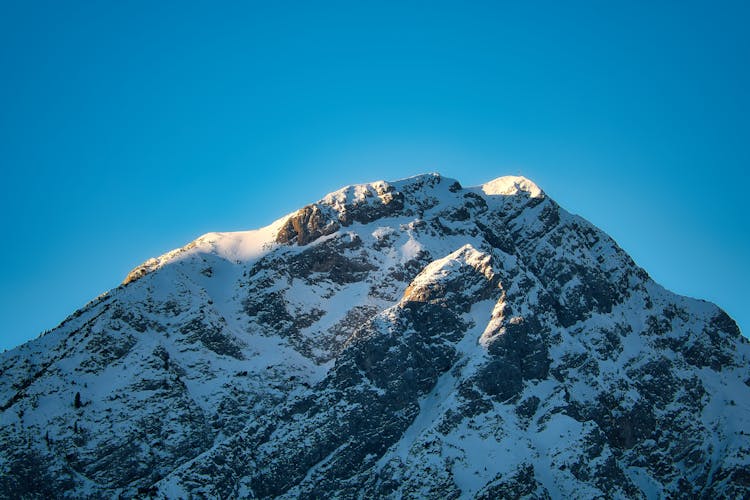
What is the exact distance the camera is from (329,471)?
180 meters

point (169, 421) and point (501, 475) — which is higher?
point (169, 421)

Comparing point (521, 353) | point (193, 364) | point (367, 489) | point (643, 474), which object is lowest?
point (643, 474)

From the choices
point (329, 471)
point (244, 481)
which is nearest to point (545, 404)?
point (329, 471)

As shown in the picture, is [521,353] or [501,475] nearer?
[501,475]

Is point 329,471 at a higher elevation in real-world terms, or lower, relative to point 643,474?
higher

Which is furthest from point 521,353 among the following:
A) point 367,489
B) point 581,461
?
point 367,489

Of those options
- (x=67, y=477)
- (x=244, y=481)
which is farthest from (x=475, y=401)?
(x=67, y=477)

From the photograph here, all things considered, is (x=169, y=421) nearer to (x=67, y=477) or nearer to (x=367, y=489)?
(x=67, y=477)

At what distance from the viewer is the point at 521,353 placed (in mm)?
197750

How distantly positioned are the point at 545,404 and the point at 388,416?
26930 mm

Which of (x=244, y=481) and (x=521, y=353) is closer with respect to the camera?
(x=244, y=481)

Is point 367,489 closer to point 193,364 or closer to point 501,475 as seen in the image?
point 501,475

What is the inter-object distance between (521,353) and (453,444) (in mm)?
24654

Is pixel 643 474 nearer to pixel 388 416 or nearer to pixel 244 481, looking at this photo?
pixel 388 416
